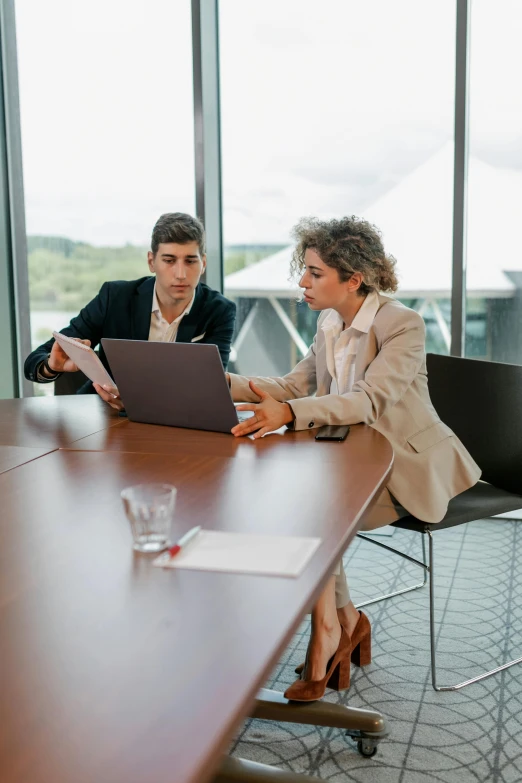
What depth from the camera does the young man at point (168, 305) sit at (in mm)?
2963

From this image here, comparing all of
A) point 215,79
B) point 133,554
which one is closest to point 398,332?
point 133,554

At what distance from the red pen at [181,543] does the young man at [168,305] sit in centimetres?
168

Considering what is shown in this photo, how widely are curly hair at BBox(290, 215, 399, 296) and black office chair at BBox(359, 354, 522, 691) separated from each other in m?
0.35

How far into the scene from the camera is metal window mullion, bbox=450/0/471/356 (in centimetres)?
351

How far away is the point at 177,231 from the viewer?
2959 mm

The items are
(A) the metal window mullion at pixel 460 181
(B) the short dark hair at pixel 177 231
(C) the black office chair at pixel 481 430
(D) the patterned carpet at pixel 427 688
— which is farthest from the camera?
(A) the metal window mullion at pixel 460 181

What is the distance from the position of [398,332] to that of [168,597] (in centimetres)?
147

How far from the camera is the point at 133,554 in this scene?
125cm

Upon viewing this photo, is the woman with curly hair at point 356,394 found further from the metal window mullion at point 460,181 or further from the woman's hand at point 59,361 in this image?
the metal window mullion at point 460,181

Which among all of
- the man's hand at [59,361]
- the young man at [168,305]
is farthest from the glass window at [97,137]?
the man's hand at [59,361]

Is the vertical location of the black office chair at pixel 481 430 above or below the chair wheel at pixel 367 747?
above

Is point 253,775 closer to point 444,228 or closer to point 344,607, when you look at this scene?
point 344,607

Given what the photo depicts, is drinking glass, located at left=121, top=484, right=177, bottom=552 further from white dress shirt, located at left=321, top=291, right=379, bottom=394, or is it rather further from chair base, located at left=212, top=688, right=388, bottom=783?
white dress shirt, located at left=321, top=291, right=379, bottom=394

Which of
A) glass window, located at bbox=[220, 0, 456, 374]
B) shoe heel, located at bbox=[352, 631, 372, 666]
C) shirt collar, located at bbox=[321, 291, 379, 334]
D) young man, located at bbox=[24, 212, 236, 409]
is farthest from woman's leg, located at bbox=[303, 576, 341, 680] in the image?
glass window, located at bbox=[220, 0, 456, 374]
